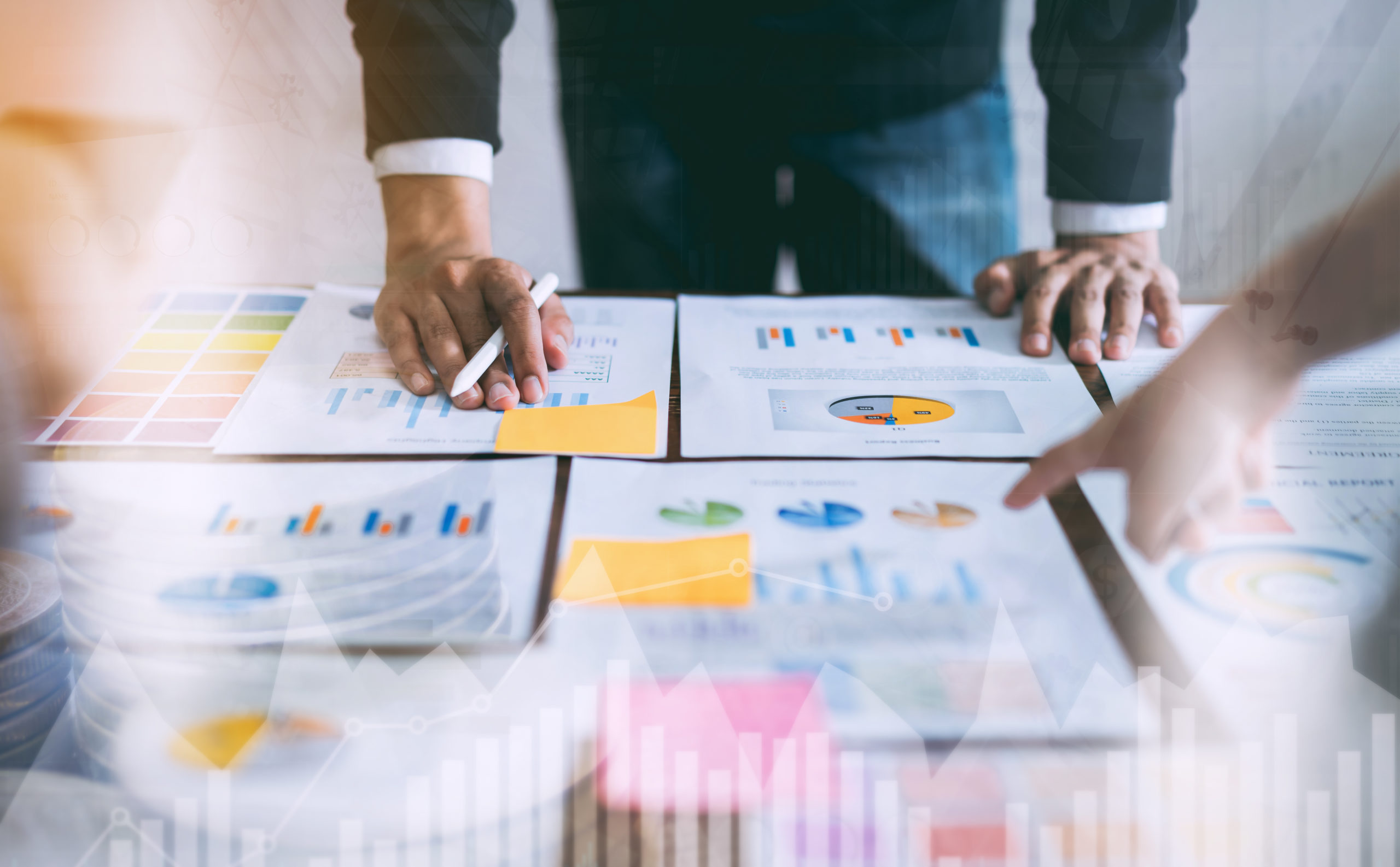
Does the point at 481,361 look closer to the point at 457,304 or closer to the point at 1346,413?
the point at 457,304

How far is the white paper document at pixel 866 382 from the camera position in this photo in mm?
457

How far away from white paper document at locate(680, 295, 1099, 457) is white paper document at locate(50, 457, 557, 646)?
0.13 meters

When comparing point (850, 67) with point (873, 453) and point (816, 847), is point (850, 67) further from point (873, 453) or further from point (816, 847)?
point (816, 847)

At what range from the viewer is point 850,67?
791 millimetres

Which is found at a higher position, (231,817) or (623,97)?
(623,97)

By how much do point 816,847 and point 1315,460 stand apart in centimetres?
36

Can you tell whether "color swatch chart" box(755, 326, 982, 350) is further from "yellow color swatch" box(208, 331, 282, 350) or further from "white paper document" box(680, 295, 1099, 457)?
"yellow color swatch" box(208, 331, 282, 350)

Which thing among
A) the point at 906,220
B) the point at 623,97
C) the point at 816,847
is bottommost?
the point at 816,847

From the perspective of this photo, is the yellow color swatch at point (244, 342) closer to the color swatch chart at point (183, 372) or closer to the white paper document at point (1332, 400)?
the color swatch chart at point (183, 372)

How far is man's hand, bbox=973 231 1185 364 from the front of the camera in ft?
1.85

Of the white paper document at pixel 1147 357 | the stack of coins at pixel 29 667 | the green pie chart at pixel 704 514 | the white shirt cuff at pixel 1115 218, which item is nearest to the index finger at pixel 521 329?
the green pie chart at pixel 704 514

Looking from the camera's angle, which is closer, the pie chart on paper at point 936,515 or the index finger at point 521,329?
the pie chart on paper at point 936,515

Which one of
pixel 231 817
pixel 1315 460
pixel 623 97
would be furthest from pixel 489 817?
pixel 623 97

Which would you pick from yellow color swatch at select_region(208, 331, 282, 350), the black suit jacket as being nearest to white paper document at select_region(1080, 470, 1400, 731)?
the black suit jacket
